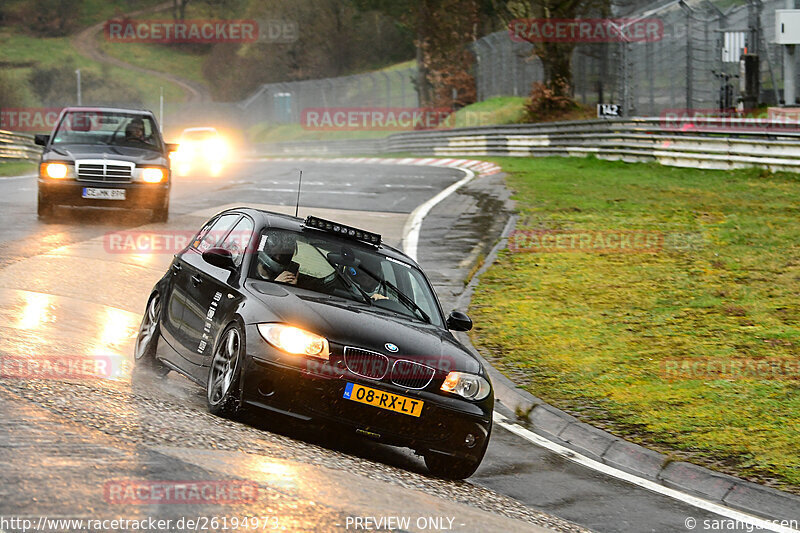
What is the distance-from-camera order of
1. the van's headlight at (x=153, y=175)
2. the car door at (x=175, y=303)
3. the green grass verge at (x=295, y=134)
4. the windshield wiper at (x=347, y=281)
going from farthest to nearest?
the green grass verge at (x=295, y=134)
the van's headlight at (x=153, y=175)
the car door at (x=175, y=303)
the windshield wiper at (x=347, y=281)

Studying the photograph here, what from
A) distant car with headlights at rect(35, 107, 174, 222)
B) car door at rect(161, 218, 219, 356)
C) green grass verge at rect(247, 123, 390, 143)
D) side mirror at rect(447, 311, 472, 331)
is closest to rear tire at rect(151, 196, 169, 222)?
distant car with headlights at rect(35, 107, 174, 222)

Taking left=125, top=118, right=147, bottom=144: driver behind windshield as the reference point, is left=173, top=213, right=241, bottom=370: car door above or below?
below

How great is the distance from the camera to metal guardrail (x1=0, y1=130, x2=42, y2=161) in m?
40.8

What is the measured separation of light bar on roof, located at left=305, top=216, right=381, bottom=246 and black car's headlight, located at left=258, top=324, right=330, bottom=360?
4.82 ft

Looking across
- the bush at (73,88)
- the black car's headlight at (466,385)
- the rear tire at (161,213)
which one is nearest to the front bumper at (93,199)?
the rear tire at (161,213)

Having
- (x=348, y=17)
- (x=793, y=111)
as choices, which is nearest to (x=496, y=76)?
(x=793, y=111)

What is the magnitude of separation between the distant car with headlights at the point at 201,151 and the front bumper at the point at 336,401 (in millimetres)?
32192

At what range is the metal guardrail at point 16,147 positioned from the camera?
40.8m

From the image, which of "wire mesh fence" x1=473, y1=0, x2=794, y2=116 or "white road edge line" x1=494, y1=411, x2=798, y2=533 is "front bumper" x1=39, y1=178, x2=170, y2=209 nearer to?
"white road edge line" x1=494, y1=411, x2=798, y2=533

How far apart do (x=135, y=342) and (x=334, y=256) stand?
256 cm

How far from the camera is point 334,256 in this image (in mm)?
8562

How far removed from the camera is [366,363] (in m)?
7.32

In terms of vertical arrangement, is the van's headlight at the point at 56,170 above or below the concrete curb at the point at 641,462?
above

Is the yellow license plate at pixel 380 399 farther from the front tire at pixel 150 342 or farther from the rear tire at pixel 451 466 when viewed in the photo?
the front tire at pixel 150 342
